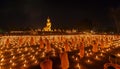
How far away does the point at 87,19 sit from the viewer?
4158 inches

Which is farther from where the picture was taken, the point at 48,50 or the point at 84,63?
the point at 48,50

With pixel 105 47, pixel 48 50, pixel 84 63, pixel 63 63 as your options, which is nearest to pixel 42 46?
pixel 48 50

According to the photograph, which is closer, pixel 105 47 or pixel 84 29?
pixel 105 47

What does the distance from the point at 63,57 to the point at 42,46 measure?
687 inches

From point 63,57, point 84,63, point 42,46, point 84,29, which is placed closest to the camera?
point 63,57

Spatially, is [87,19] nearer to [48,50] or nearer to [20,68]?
[48,50]

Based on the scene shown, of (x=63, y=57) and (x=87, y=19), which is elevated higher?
(x=87, y=19)

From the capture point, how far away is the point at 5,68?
19531 mm

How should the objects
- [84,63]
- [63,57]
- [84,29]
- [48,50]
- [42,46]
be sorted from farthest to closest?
[84,29] < [42,46] < [48,50] < [84,63] < [63,57]

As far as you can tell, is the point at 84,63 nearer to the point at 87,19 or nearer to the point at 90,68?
the point at 90,68

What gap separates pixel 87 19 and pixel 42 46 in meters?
73.0

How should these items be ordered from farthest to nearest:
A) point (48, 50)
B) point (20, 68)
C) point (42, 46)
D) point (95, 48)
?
1. point (42, 46)
2. point (48, 50)
3. point (95, 48)
4. point (20, 68)

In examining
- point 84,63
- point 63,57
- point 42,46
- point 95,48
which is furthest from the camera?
point 42,46

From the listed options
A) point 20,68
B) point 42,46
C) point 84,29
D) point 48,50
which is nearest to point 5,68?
point 20,68
